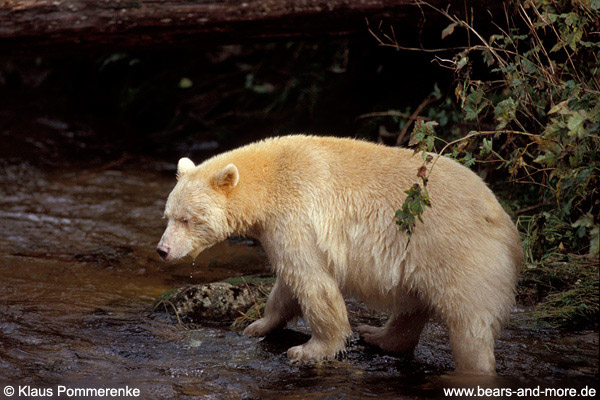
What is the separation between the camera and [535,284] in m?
5.93

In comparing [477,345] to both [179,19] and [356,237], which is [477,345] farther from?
[179,19]

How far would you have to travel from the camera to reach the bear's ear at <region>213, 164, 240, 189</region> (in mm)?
4965

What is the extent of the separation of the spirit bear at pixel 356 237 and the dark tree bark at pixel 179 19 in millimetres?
2787

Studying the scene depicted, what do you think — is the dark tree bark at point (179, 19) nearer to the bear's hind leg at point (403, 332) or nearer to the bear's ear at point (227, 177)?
the bear's ear at point (227, 177)

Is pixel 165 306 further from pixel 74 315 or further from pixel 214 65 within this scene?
pixel 214 65

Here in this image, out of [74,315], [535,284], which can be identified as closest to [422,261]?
[535,284]

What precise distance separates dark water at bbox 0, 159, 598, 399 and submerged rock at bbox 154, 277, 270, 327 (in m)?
0.16

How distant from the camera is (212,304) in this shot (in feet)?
19.1

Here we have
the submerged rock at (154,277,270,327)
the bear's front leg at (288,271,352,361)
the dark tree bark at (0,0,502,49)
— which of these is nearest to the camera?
the bear's front leg at (288,271,352,361)

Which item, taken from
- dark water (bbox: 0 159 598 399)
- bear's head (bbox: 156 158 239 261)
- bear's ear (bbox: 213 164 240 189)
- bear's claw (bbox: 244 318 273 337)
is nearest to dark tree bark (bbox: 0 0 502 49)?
dark water (bbox: 0 159 598 399)

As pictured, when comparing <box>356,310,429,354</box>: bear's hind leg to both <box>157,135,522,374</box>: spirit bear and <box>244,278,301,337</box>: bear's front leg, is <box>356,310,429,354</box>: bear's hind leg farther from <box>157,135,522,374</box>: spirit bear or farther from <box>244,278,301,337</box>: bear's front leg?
<box>244,278,301,337</box>: bear's front leg

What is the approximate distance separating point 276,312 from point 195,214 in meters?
1.05

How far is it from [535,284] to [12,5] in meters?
6.53

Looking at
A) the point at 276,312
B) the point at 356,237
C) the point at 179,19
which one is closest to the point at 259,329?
the point at 276,312
